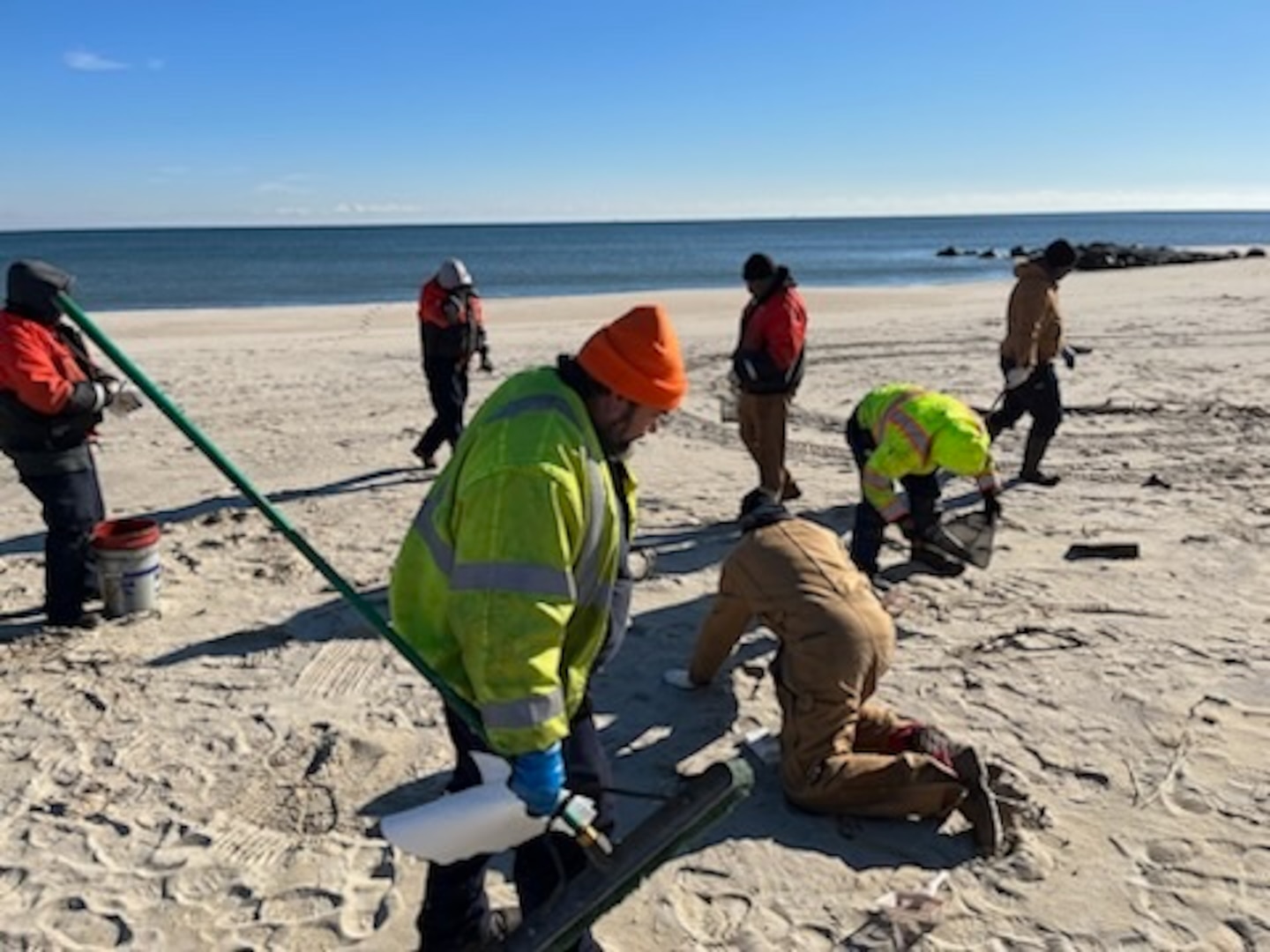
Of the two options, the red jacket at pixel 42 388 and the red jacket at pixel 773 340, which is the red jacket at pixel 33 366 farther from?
the red jacket at pixel 773 340

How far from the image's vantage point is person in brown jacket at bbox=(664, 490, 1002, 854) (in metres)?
4.02

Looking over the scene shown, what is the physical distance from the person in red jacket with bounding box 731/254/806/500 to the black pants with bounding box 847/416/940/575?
4.08 ft

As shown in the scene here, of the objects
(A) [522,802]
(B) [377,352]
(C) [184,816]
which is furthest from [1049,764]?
(B) [377,352]

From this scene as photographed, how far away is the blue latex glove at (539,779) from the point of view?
252 centimetres

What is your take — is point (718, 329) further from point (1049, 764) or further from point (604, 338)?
point (604, 338)

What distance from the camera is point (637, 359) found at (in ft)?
8.54

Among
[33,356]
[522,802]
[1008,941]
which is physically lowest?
[1008,941]

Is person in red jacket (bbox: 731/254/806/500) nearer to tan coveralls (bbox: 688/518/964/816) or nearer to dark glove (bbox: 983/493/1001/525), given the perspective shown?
dark glove (bbox: 983/493/1001/525)

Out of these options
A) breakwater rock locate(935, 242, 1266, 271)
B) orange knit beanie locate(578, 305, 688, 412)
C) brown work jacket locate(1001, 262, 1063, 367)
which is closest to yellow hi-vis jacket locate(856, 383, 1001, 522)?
brown work jacket locate(1001, 262, 1063, 367)

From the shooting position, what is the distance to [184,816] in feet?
13.8

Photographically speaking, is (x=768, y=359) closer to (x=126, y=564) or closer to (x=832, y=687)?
(x=832, y=687)

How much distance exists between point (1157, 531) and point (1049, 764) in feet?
11.4

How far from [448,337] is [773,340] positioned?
2799 millimetres

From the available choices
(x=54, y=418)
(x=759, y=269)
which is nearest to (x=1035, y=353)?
(x=759, y=269)
